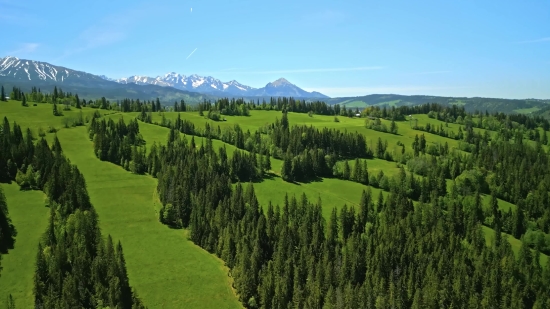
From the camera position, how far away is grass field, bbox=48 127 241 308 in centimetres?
9350

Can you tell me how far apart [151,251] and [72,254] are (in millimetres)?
22756

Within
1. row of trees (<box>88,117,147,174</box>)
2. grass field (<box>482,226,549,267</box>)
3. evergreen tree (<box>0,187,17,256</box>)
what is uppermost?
row of trees (<box>88,117,147,174</box>)

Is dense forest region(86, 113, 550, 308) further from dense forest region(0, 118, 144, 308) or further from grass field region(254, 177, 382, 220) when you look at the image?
dense forest region(0, 118, 144, 308)

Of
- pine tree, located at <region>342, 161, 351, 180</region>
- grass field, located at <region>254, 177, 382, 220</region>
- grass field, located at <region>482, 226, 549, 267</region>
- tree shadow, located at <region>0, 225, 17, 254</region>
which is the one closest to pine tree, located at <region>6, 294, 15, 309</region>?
tree shadow, located at <region>0, 225, 17, 254</region>

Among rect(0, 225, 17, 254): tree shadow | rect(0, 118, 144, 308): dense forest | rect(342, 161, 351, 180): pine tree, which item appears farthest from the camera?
rect(342, 161, 351, 180): pine tree

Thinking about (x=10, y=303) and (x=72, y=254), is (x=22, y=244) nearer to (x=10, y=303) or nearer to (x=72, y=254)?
(x=72, y=254)

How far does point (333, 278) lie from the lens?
319 feet

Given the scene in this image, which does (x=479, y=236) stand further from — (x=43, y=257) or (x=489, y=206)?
(x=43, y=257)

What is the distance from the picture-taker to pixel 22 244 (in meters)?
102

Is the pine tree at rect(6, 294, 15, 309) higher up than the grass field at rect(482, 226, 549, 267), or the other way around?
the pine tree at rect(6, 294, 15, 309)

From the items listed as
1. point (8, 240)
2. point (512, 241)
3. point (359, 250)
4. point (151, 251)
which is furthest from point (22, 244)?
point (512, 241)

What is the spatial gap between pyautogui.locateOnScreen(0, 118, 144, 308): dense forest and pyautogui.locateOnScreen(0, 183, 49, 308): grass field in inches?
133

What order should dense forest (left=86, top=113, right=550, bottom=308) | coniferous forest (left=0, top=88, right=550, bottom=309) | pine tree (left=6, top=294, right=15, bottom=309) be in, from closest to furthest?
pine tree (left=6, top=294, right=15, bottom=309), coniferous forest (left=0, top=88, right=550, bottom=309), dense forest (left=86, top=113, right=550, bottom=308)

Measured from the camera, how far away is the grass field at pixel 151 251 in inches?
3681
